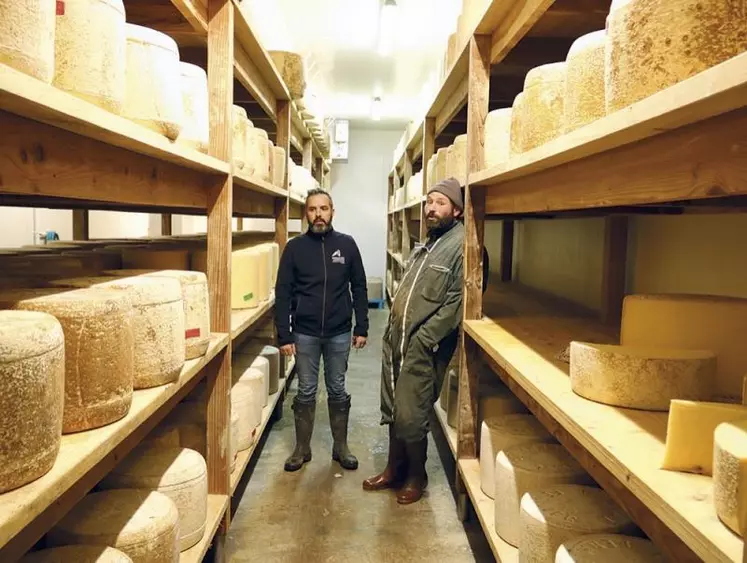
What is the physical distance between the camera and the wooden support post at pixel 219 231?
234 centimetres

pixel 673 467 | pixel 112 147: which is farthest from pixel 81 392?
pixel 673 467

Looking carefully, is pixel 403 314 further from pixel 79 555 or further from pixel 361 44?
pixel 361 44

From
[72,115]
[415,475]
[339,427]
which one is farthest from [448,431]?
[72,115]

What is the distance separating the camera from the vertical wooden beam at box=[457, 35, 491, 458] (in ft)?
8.79

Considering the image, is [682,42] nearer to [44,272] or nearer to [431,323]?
[44,272]

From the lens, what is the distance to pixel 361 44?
684 cm

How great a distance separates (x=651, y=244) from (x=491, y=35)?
43.5 inches

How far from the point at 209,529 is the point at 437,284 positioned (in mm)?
1446

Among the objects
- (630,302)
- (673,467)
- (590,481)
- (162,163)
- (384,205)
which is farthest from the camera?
(384,205)

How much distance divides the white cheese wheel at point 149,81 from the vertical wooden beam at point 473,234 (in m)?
1.42

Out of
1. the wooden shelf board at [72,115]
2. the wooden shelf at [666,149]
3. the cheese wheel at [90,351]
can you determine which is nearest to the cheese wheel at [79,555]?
the cheese wheel at [90,351]

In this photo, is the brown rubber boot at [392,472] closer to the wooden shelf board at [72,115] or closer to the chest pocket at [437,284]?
the chest pocket at [437,284]

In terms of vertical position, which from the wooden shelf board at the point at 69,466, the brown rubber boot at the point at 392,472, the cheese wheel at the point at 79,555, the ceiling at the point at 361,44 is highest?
the ceiling at the point at 361,44

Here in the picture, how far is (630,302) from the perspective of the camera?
1.60 m
